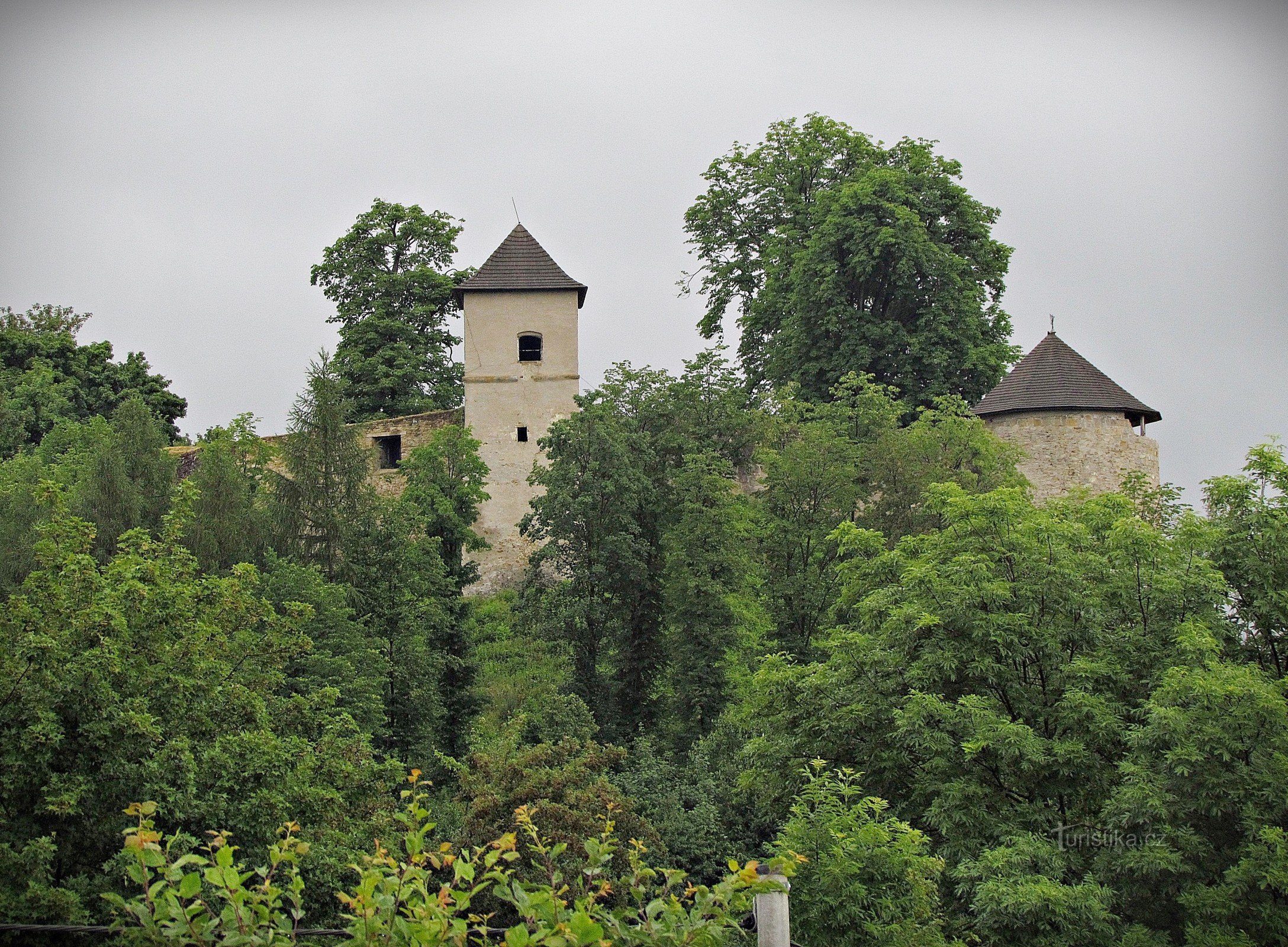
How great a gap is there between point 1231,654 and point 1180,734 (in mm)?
2801

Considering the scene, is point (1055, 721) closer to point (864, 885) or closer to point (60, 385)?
point (864, 885)

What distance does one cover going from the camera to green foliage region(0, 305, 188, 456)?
37219 mm

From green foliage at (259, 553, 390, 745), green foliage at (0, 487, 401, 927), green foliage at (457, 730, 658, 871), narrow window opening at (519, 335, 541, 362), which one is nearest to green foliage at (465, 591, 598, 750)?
green foliage at (457, 730, 658, 871)

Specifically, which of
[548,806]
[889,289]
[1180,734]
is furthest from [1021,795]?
[889,289]

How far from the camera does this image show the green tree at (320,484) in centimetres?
2452

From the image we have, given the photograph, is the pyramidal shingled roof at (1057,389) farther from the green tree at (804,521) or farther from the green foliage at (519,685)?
the green foliage at (519,685)

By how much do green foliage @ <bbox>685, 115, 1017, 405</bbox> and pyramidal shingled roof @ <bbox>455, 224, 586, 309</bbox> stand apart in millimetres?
5919

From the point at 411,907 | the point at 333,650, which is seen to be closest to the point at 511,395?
the point at 333,650

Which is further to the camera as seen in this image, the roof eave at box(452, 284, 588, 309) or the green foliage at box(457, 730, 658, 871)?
the roof eave at box(452, 284, 588, 309)

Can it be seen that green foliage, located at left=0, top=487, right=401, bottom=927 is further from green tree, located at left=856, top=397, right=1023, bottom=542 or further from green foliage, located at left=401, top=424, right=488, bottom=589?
green tree, located at left=856, top=397, right=1023, bottom=542

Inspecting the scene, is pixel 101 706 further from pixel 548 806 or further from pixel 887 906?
pixel 887 906

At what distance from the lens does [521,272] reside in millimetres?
33781

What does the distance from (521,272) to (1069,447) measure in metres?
13.2

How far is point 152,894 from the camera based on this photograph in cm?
544
